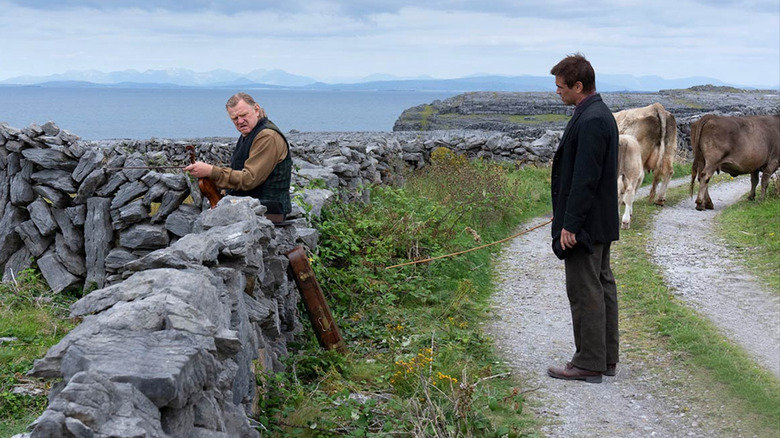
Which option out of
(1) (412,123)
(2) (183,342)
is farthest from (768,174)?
(1) (412,123)

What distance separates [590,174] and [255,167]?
278cm

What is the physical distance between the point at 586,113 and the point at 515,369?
7.72 feet

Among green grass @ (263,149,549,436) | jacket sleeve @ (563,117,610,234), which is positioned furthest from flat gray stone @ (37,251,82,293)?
jacket sleeve @ (563,117,610,234)

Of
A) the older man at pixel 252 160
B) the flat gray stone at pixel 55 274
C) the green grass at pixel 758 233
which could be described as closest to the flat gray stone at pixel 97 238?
the flat gray stone at pixel 55 274

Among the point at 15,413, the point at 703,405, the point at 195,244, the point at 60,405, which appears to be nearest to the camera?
the point at 60,405

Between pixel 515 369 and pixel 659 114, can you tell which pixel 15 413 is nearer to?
pixel 515 369

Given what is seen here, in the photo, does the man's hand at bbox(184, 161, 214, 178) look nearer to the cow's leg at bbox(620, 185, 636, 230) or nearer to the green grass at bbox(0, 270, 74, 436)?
the green grass at bbox(0, 270, 74, 436)

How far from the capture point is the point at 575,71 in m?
5.93

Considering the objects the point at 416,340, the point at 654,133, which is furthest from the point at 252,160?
the point at 654,133

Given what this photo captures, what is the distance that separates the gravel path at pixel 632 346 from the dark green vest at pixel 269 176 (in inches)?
102

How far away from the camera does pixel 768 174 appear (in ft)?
50.6

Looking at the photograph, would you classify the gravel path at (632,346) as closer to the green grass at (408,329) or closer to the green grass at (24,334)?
the green grass at (408,329)

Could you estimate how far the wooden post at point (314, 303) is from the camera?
675 centimetres

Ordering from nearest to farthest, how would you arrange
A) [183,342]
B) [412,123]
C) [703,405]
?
[183,342], [703,405], [412,123]
